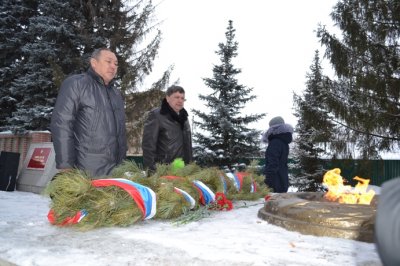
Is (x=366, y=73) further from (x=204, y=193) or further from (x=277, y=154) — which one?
(x=204, y=193)

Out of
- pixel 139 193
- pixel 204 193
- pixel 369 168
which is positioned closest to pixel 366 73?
pixel 369 168

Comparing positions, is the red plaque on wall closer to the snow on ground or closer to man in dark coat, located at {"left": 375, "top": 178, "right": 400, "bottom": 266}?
the snow on ground

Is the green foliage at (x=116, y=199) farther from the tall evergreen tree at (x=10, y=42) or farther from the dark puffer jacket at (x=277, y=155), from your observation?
the tall evergreen tree at (x=10, y=42)

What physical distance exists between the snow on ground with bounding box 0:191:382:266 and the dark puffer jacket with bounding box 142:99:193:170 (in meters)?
1.84

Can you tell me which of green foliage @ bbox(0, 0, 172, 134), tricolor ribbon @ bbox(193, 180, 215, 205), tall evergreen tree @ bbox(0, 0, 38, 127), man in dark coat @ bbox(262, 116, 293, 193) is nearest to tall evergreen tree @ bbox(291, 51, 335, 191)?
green foliage @ bbox(0, 0, 172, 134)

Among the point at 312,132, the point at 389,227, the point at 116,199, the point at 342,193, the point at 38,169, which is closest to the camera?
the point at 389,227

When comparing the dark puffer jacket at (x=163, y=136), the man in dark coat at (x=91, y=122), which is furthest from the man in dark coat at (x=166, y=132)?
the man in dark coat at (x=91, y=122)

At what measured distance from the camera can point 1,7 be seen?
19000 mm

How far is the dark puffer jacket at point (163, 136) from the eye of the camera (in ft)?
15.1

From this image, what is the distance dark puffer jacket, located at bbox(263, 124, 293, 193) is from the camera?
5688mm

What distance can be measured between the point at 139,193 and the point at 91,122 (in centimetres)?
112

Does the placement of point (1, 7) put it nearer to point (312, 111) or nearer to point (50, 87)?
point (50, 87)

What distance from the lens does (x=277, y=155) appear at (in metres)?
5.71

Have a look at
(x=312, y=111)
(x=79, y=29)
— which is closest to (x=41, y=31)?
(x=79, y=29)
